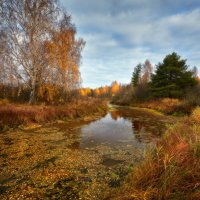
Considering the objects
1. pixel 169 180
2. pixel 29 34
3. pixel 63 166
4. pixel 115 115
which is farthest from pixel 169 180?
pixel 115 115

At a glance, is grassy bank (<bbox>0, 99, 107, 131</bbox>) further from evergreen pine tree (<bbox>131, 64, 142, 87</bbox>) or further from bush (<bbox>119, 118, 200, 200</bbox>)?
evergreen pine tree (<bbox>131, 64, 142, 87</bbox>)

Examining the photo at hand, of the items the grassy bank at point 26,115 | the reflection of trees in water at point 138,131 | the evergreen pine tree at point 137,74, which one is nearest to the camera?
the reflection of trees in water at point 138,131

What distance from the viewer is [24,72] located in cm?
1119

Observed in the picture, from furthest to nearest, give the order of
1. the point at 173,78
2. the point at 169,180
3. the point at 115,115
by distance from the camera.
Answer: the point at 173,78
the point at 115,115
the point at 169,180

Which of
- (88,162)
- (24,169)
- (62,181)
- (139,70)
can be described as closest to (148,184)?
(62,181)

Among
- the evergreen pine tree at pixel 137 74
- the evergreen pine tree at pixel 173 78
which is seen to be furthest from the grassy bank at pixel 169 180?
the evergreen pine tree at pixel 137 74

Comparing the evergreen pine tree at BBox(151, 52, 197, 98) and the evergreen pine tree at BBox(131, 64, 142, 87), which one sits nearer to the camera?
the evergreen pine tree at BBox(151, 52, 197, 98)

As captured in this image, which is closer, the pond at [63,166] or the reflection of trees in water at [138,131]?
the pond at [63,166]

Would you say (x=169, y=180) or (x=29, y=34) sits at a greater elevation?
(x=29, y=34)

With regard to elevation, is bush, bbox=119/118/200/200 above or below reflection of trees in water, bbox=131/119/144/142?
above

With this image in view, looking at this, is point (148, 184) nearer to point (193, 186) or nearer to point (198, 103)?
point (193, 186)

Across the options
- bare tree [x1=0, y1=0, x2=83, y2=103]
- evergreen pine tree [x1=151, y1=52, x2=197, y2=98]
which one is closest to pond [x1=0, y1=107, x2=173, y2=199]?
bare tree [x1=0, y1=0, x2=83, y2=103]

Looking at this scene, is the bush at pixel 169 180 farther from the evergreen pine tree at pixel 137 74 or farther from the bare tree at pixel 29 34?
the evergreen pine tree at pixel 137 74

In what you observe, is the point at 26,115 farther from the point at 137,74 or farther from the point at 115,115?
the point at 137,74
